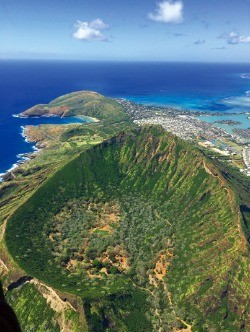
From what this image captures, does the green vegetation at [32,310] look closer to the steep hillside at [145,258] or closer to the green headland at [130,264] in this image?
the green headland at [130,264]

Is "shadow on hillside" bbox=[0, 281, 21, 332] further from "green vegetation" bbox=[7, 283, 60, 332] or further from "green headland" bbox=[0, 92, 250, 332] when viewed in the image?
"green vegetation" bbox=[7, 283, 60, 332]

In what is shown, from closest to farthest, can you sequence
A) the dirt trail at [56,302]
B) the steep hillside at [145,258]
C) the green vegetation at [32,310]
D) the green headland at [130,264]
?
1. the dirt trail at [56,302]
2. the green vegetation at [32,310]
3. the green headland at [130,264]
4. the steep hillside at [145,258]

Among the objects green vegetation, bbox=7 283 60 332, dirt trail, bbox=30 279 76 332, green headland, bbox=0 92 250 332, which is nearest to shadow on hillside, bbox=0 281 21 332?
green headland, bbox=0 92 250 332

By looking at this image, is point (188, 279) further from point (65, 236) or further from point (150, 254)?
point (65, 236)

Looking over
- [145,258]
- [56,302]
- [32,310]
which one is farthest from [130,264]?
[32,310]

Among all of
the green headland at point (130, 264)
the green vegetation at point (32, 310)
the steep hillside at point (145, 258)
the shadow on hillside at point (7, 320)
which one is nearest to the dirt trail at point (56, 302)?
the green headland at point (130, 264)

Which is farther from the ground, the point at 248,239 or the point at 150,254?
the point at 248,239

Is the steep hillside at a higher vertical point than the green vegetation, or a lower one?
lower

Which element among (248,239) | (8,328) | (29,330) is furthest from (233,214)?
(8,328)

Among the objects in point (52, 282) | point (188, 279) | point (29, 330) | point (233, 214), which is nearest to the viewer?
point (29, 330)
